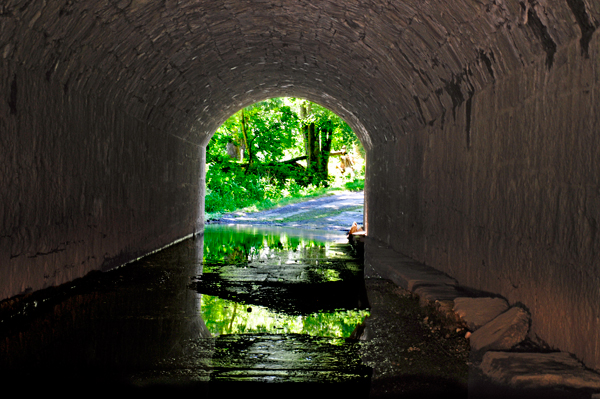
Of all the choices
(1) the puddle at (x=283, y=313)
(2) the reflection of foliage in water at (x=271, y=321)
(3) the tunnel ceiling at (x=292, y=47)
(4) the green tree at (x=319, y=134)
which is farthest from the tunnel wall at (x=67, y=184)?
(4) the green tree at (x=319, y=134)

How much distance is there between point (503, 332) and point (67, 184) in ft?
16.6

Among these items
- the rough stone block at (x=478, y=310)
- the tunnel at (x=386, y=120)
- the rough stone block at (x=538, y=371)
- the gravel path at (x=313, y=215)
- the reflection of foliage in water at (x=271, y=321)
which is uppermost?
the tunnel at (x=386, y=120)

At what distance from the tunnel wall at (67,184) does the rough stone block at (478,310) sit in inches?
160

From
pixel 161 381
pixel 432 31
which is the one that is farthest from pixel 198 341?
pixel 432 31

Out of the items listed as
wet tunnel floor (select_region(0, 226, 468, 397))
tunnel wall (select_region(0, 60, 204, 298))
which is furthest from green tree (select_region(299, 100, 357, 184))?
wet tunnel floor (select_region(0, 226, 468, 397))

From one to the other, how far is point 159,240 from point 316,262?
3499mm

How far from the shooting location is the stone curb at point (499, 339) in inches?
154

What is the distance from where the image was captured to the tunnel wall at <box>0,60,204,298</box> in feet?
19.4

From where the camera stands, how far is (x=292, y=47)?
34.9 feet

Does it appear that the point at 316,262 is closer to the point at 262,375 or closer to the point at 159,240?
the point at 159,240

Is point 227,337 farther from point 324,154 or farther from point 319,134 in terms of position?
point 319,134

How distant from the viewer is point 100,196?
8.66 m

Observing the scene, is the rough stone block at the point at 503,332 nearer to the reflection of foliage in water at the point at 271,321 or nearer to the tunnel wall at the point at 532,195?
the tunnel wall at the point at 532,195

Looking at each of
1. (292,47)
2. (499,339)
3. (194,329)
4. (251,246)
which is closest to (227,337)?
(194,329)
